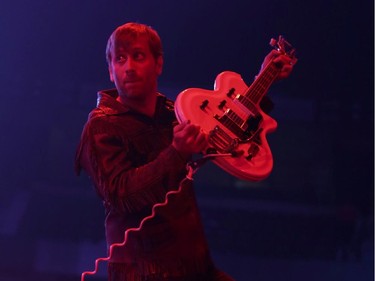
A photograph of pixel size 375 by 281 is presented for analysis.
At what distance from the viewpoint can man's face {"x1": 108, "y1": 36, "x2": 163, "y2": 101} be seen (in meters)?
1.18

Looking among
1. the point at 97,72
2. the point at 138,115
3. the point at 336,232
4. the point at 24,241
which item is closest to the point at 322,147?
the point at 336,232

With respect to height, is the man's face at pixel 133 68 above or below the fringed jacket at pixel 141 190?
above

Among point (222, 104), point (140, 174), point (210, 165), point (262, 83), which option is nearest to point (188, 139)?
point (140, 174)

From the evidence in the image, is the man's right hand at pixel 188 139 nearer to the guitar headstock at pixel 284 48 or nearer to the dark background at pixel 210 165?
the guitar headstock at pixel 284 48

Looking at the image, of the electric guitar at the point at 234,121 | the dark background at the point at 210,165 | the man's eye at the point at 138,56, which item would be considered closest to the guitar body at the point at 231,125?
the electric guitar at the point at 234,121

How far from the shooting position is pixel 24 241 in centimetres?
314

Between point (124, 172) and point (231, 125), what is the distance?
0.87ft

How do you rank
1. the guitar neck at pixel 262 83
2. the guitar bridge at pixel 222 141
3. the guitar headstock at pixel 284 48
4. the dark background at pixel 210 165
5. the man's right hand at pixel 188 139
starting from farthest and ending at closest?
1. the dark background at pixel 210 165
2. the guitar headstock at pixel 284 48
3. the guitar neck at pixel 262 83
4. the guitar bridge at pixel 222 141
5. the man's right hand at pixel 188 139

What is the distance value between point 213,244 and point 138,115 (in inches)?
84.2

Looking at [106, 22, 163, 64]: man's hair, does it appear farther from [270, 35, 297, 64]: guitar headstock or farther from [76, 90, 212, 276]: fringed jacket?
[270, 35, 297, 64]: guitar headstock

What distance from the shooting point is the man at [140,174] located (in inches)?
42.9

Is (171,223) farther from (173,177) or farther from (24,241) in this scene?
(24,241)

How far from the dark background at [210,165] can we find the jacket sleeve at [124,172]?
1.97 m

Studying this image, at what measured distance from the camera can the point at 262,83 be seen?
4.36ft
